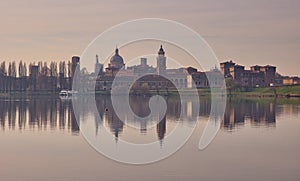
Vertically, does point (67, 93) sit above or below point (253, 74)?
below

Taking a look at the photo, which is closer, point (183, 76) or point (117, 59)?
point (183, 76)

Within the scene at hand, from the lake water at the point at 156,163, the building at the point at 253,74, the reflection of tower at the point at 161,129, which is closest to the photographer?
the lake water at the point at 156,163

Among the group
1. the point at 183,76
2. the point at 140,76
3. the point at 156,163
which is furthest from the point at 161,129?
→ the point at 140,76

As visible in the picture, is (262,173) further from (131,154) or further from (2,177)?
(2,177)

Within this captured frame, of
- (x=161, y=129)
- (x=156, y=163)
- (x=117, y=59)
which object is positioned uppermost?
(x=117, y=59)

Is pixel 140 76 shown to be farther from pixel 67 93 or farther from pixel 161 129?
pixel 161 129

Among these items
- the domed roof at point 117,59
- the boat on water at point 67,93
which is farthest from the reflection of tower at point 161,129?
the domed roof at point 117,59

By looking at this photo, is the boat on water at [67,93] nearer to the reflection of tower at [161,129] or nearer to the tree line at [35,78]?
the tree line at [35,78]

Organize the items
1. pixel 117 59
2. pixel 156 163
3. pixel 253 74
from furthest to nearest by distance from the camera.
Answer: pixel 117 59 < pixel 253 74 < pixel 156 163

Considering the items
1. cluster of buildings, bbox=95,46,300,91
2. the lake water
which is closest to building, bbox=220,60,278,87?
cluster of buildings, bbox=95,46,300,91

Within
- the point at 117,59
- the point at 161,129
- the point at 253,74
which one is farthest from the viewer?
the point at 117,59

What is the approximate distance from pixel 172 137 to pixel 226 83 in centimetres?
5640

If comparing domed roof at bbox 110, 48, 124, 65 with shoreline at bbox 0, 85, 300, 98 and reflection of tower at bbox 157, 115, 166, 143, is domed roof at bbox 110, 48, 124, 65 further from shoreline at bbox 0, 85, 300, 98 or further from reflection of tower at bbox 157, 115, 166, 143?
reflection of tower at bbox 157, 115, 166, 143

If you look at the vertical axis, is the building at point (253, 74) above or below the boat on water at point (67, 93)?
above
